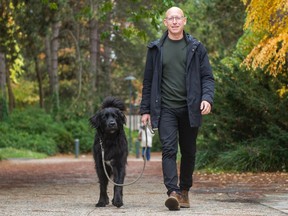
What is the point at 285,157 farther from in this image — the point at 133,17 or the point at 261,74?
the point at 133,17

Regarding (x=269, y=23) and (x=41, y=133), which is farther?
(x=41, y=133)

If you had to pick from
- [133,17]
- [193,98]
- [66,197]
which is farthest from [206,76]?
[133,17]

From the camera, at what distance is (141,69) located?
160 feet

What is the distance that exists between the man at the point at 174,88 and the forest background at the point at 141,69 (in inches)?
143

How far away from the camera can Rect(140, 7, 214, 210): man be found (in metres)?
8.38

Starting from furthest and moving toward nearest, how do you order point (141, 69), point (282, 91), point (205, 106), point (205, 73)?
1. point (141, 69)
2. point (282, 91)
3. point (205, 73)
4. point (205, 106)

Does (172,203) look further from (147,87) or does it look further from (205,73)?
(205,73)

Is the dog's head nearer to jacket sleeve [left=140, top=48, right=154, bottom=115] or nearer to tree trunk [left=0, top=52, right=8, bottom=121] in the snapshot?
jacket sleeve [left=140, top=48, right=154, bottom=115]

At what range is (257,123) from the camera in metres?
16.8

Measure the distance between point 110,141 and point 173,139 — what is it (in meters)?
1.11

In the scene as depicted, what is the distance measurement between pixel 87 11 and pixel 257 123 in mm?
4781

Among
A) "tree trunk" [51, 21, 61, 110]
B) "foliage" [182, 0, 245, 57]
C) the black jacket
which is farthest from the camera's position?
"tree trunk" [51, 21, 61, 110]

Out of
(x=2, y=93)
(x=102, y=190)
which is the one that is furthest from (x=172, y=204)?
(x=2, y=93)

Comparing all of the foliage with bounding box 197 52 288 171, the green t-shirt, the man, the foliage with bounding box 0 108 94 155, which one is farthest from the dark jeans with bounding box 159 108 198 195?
the foliage with bounding box 0 108 94 155
